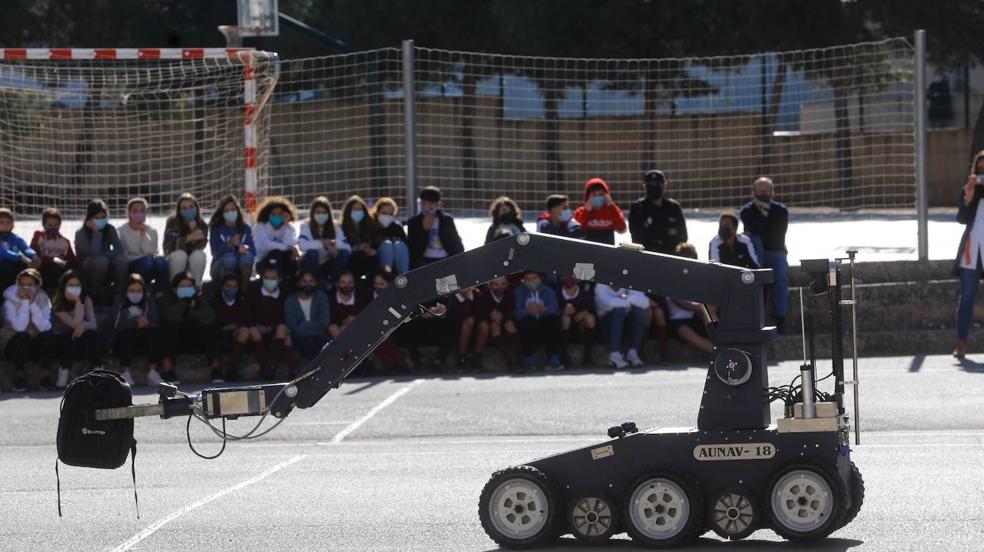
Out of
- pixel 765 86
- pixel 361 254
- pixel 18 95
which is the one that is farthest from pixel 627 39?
pixel 361 254

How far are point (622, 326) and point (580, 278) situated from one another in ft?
29.0

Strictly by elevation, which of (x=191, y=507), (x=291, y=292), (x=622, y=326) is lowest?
(x=191, y=507)

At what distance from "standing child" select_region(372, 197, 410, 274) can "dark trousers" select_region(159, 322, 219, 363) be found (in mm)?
1927

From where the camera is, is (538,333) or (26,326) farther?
(538,333)

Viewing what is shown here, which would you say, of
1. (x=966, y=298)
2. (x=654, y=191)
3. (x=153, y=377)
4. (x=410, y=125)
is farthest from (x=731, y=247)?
(x=153, y=377)

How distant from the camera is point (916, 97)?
18234 millimetres

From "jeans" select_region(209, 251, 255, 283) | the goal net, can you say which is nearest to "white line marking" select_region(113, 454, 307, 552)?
"jeans" select_region(209, 251, 255, 283)

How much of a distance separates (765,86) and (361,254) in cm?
778

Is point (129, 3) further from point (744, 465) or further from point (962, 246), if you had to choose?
point (744, 465)

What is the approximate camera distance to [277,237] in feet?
57.5

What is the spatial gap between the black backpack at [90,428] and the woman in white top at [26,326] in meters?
8.64

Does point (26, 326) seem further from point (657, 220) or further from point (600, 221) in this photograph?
point (657, 220)

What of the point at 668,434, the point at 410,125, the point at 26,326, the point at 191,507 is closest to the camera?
the point at 668,434

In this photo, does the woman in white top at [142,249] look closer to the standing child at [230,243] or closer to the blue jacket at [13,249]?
the standing child at [230,243]
